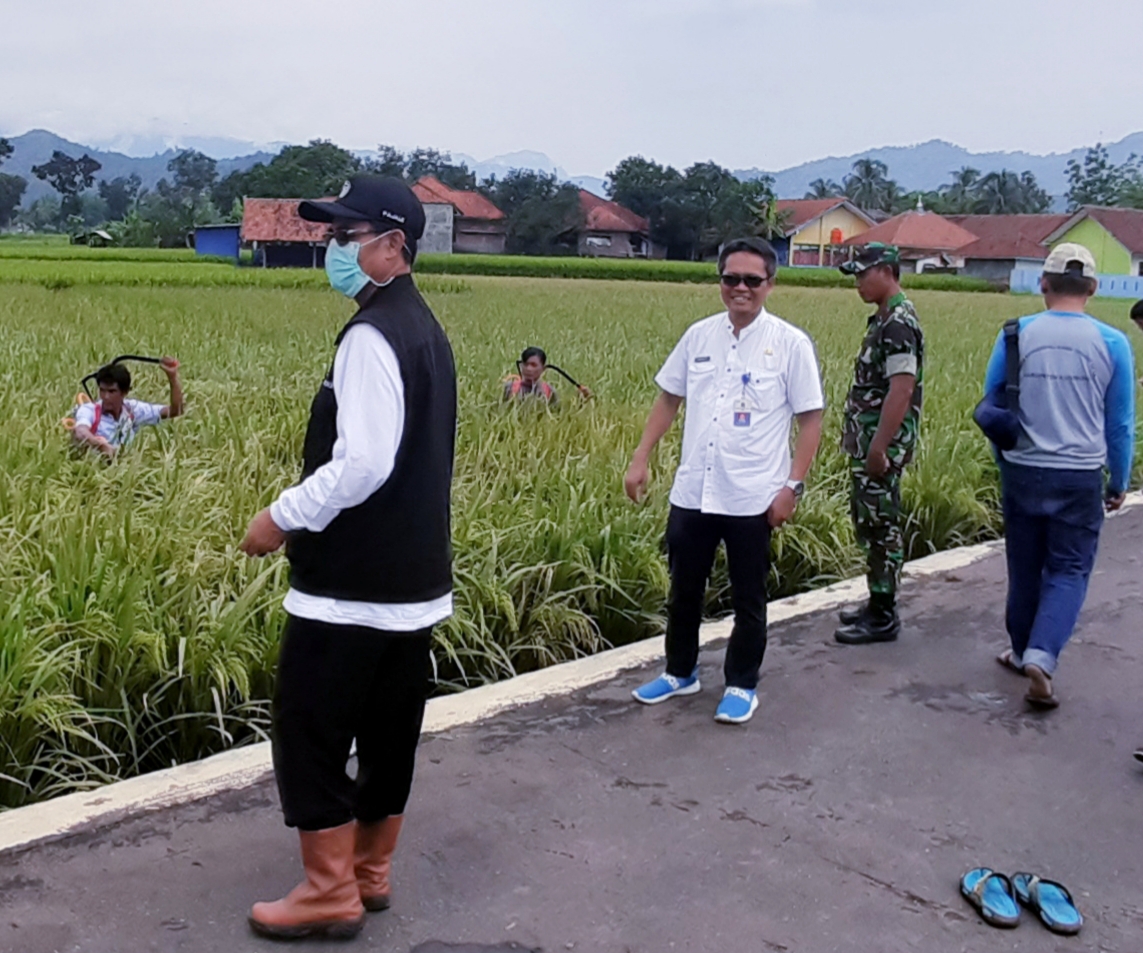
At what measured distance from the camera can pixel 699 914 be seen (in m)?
3.14

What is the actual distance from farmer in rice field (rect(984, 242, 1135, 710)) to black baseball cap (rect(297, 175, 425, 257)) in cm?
288

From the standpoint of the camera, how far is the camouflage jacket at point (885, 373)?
5.21 m

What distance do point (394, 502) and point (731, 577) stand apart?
1.97 meters

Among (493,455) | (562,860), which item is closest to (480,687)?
(562,860)

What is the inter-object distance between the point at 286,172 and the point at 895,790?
257 ft

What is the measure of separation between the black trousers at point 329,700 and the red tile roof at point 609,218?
7045 centimetres

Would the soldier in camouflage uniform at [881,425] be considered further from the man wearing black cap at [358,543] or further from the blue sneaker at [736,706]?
the man wearing black cap at [358,543]

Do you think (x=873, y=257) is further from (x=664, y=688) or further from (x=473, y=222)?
(x=473, y=222)

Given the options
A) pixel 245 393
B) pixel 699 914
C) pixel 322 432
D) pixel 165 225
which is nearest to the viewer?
pixel 322 432

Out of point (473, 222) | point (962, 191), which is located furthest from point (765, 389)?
point (962, 191)

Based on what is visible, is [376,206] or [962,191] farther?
[962,191]

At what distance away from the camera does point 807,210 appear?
246 ft

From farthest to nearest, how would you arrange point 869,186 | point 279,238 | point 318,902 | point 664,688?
point 869,186, point 279,238, point 664,688, point 318,902

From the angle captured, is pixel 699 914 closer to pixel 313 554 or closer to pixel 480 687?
pixel 313 554
